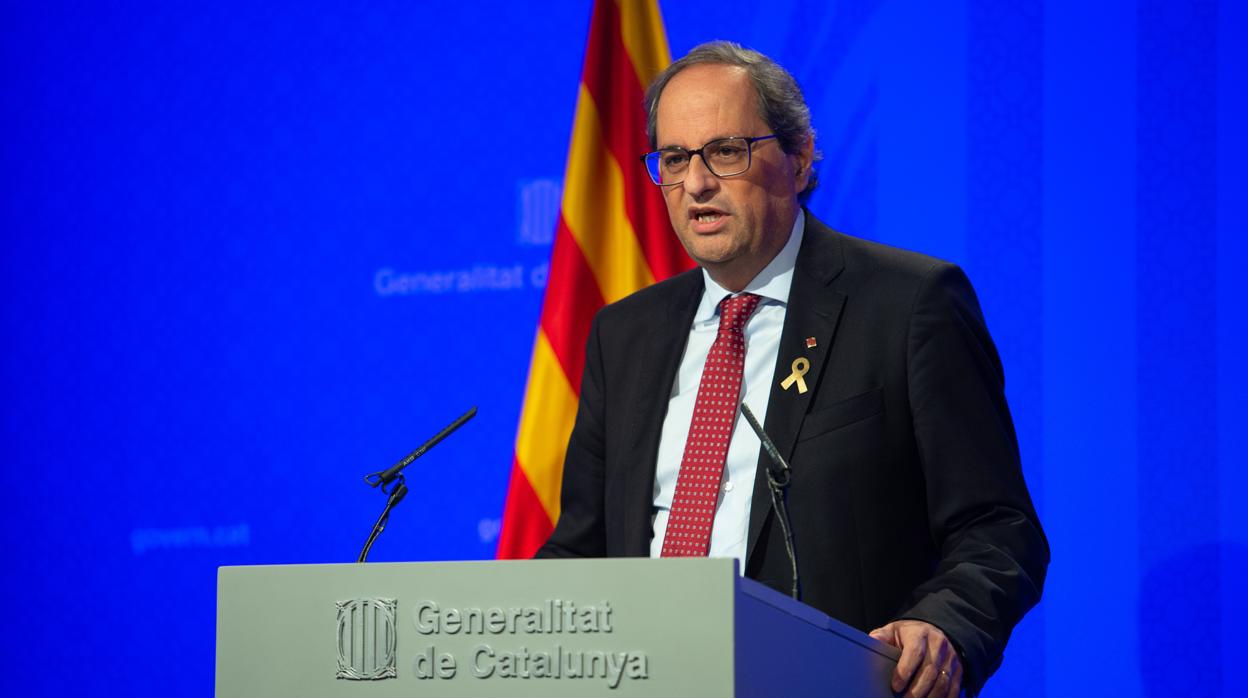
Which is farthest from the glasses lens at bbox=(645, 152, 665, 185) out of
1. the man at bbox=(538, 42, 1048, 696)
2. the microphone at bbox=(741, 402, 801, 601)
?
the microphone at bbox=(741, 402, 801, 601)

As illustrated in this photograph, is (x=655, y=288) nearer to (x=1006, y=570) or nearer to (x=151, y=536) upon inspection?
(x=1006, y=570)

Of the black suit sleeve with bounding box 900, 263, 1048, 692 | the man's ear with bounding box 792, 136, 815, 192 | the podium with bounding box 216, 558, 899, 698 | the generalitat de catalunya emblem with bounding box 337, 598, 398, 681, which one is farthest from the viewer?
the man's ear with bounding box 792, 136, 815, 192

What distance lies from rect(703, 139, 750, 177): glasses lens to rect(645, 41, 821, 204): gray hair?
0.07 meters

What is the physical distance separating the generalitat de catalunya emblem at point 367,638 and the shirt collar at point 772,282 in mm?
1019

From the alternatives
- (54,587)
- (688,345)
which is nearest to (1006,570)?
(688,345)

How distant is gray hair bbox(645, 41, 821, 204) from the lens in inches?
91.8

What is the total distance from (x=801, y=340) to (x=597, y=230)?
4.65 feet

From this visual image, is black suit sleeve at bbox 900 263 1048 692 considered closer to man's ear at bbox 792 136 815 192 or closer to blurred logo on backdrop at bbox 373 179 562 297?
man's ear at bbox 792 136 815 192

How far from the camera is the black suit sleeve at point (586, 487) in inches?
94.0

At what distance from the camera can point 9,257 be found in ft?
13.4

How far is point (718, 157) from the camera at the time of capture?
7.56 feet

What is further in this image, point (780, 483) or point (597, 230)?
point (597, 230)

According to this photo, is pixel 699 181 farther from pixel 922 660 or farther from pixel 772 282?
pixel 922 660

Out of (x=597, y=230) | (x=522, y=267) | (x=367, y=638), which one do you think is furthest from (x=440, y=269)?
(x=367, y=638)
